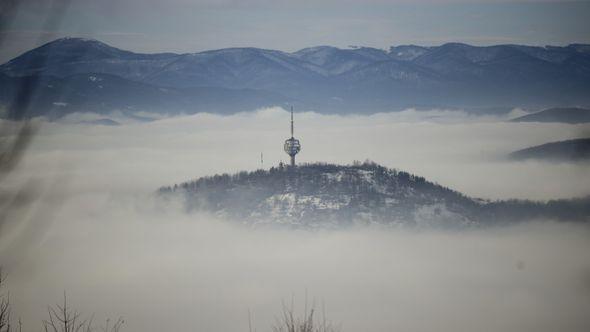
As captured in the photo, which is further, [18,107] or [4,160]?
[18,107]

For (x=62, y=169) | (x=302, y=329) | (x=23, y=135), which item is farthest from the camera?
(x=62, y=169)

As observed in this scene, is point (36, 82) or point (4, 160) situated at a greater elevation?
point (36, 82)

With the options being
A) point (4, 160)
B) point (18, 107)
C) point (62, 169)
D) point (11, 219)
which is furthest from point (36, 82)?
point (11, 219)

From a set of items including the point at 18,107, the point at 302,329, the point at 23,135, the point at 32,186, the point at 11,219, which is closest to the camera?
the point at 23,135

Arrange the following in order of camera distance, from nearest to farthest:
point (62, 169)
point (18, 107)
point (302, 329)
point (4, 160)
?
point (4, 160) → point (18, 107) → point (302, 329) → point (62, 169)

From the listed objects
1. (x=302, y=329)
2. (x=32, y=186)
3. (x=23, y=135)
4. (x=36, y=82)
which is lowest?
(x=302, y=329)

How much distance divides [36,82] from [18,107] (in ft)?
21.8

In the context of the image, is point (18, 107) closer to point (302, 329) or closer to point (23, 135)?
point (23, 135)

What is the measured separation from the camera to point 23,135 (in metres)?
30.9

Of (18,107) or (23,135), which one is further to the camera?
(18,107)

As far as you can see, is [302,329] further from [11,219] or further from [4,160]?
[11,219]

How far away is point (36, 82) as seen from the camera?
44.4m

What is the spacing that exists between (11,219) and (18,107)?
3170 inches

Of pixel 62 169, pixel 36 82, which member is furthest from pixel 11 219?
pixel 36 82
